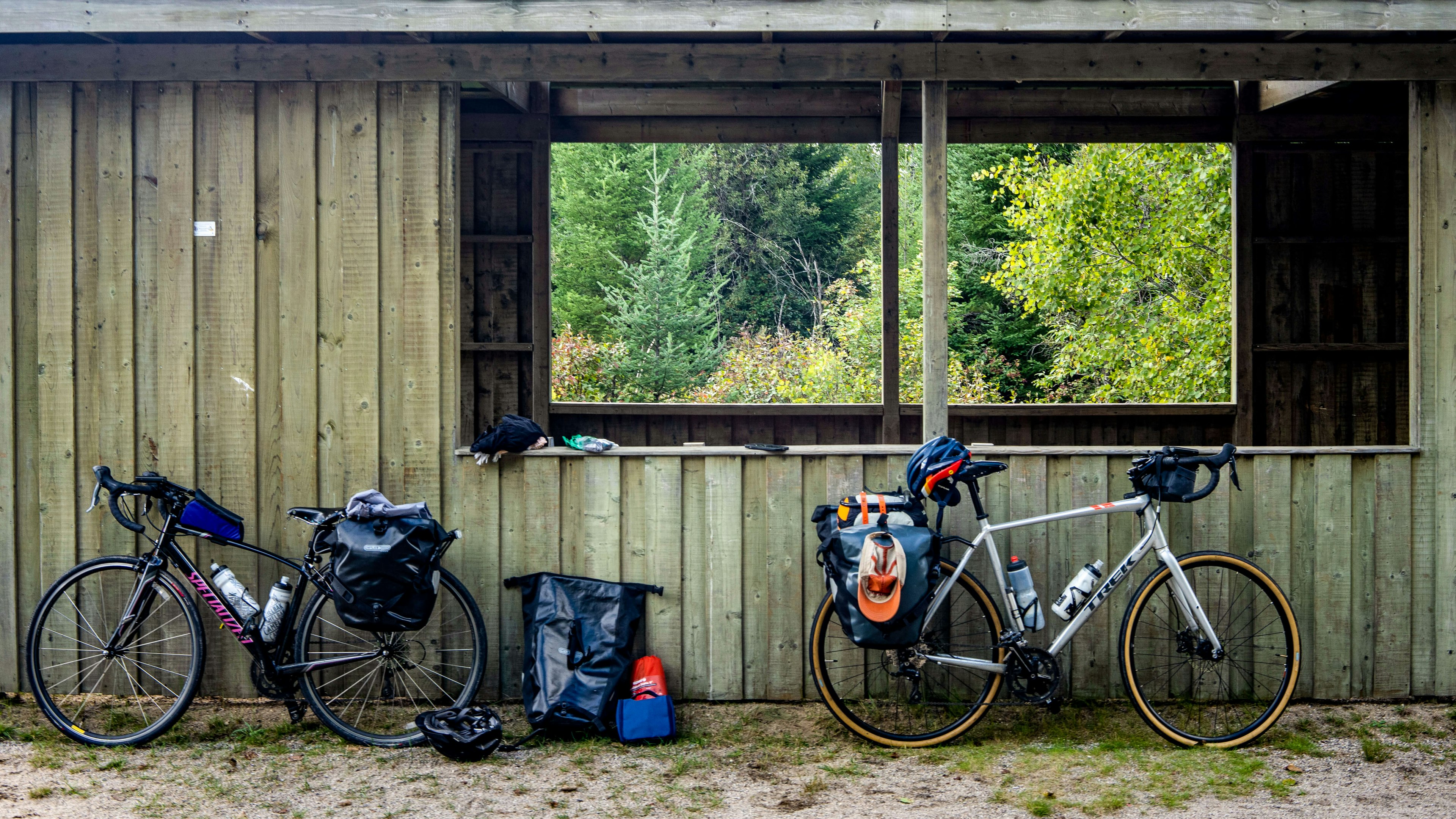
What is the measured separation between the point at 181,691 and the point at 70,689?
0.43m

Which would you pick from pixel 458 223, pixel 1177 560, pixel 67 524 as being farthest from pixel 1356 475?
pixel 67 524

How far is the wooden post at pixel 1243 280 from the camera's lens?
679 cm

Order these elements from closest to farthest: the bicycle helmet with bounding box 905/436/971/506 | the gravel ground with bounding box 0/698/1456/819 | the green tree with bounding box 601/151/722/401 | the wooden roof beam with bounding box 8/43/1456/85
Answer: the gravel ground with bounding box 0/698/1456/819, the bicycle helmet with bounding box 905/436/971/506, the wooden roof beam with bounding box 8/43/1456/85, the green tree with bounding box 601/151/722/401

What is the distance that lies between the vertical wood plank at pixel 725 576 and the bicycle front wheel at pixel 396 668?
88 cm

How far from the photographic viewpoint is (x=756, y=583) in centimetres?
422

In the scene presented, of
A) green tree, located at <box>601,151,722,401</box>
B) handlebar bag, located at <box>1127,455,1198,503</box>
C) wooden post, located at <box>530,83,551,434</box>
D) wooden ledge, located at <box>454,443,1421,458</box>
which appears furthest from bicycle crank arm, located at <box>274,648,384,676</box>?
green tree, located at <box>601,151,722,401</box>

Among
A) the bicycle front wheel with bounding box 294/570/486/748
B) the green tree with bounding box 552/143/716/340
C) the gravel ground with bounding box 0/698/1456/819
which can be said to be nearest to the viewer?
the gravel ground with bounding box 0/698/1456/819

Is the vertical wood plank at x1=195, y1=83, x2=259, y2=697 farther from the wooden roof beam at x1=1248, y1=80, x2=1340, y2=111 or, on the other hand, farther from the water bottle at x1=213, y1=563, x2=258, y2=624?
the wooden roof beam at x1=1248, y1=80, x2=1340, y2=111

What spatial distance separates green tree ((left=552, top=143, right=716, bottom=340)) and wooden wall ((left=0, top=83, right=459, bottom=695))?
1387 cm

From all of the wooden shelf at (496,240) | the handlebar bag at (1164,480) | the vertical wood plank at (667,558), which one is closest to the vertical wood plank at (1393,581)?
the handlebar bag at (1164,480)

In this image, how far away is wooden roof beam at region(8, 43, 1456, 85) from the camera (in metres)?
4.15

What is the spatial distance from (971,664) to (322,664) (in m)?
2.33

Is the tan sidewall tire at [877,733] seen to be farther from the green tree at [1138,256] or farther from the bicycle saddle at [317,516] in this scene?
the green tree at [1138,256]

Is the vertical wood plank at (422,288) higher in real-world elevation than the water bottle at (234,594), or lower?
higher
